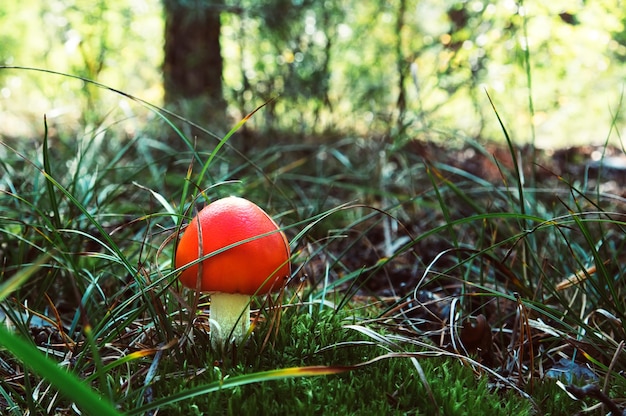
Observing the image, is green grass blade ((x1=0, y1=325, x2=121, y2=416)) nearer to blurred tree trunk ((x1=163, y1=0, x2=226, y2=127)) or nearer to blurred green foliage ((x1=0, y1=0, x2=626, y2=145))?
blurred green foliage ((x1=0, y1=0, x2=626, y2=145))

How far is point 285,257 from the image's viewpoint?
4.76 ft

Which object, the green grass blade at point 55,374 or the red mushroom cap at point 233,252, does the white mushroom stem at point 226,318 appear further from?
the green grass blade at point 55,374

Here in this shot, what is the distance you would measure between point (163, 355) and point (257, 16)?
3691 mm

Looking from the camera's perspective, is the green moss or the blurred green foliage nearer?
the green moss

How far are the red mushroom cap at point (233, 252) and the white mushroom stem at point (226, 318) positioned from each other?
0.28 ft

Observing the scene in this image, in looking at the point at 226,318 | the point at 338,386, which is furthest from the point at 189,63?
the point at 338,386

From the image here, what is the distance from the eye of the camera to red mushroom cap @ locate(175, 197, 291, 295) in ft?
4.45

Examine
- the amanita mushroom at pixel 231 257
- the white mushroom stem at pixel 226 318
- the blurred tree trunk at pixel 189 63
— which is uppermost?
the blurred tree trunk at pixel 189 63

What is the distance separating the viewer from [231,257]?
4.44 ft

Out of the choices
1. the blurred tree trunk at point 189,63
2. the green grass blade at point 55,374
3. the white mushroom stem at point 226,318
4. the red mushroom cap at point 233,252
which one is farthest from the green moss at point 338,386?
the blurred tree trunk at point 189,63

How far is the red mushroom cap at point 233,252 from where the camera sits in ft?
4.45

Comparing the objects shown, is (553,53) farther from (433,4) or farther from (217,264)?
(217,264)

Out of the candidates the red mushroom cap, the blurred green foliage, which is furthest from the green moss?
the blurred green foliage

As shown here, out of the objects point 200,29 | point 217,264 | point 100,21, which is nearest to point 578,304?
point 217,264
